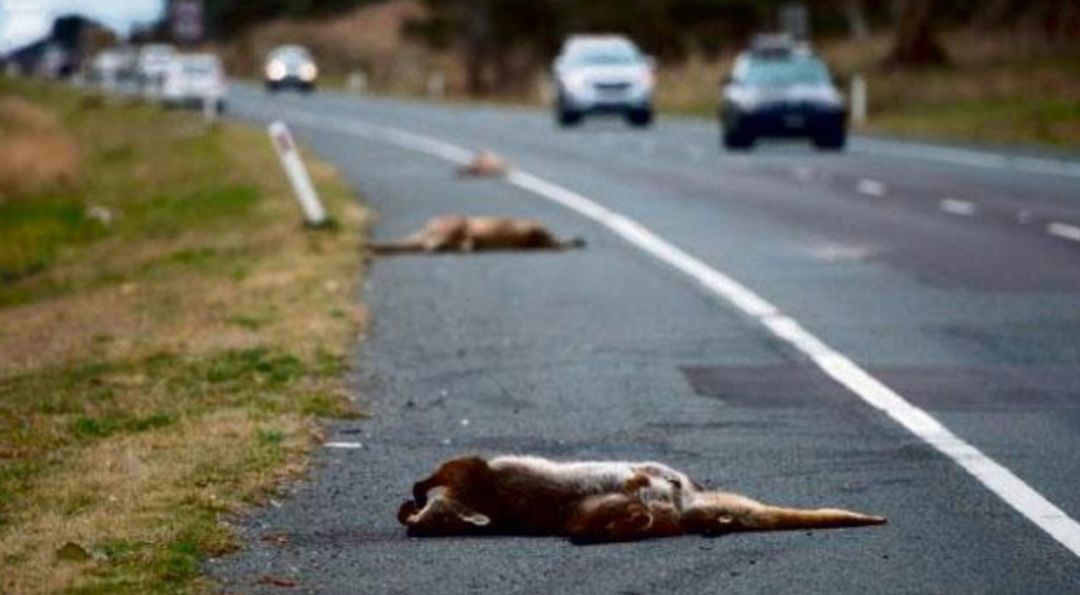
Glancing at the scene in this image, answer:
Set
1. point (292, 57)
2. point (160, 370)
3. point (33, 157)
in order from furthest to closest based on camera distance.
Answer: point (292, 57)
point (33, 157)
point (160, 370)

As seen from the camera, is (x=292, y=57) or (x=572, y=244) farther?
(x=292, y=57)

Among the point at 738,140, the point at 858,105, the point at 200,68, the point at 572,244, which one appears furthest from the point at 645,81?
the point at 572,244

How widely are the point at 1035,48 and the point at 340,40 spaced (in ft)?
246

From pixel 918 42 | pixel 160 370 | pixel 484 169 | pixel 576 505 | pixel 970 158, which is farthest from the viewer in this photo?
pixel 918 42

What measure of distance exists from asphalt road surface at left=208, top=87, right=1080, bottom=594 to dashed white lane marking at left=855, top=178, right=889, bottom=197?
129cm

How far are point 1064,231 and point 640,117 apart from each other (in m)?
32.7

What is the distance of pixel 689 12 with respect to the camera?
94938mm

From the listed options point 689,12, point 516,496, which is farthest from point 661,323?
point 689,12

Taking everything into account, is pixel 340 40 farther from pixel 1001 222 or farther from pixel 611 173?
pixel 1001 222

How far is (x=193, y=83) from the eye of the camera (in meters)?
73.4

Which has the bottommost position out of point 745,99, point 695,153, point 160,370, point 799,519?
point 695,153

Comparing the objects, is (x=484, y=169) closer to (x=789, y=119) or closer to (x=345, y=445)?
(x=789, y=119)

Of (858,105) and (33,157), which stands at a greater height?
(33,157)

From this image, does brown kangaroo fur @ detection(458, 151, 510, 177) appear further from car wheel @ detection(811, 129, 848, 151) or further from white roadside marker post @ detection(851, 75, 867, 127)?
white roadside marker post @ detection(851, 75, 867, 127)
